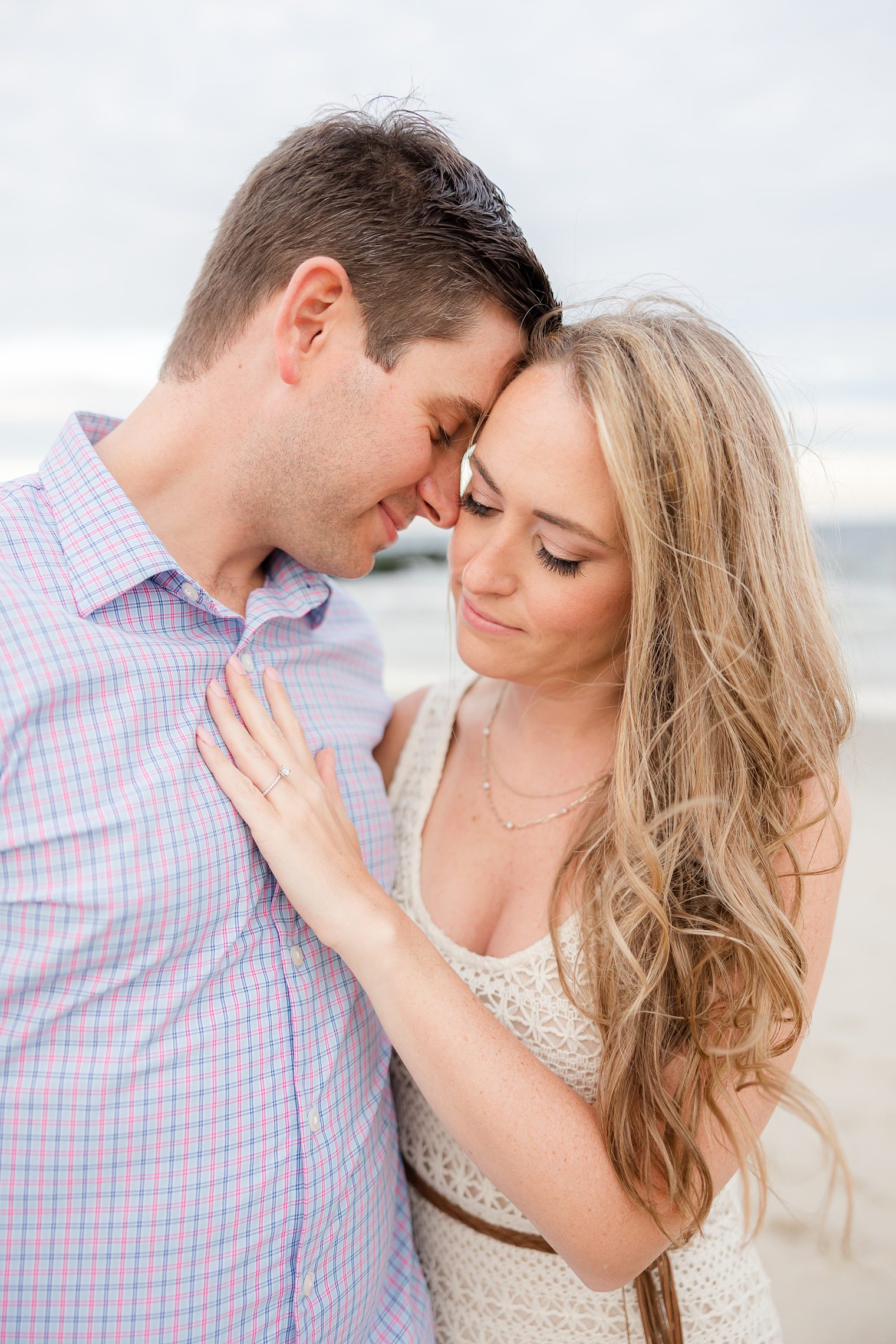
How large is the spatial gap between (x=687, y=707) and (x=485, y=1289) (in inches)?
49.8

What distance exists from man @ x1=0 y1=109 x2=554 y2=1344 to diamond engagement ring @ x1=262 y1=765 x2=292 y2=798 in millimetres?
70

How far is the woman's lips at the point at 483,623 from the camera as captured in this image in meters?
1.74

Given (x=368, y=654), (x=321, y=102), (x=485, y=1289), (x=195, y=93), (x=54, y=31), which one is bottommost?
(x=485, y=1289)

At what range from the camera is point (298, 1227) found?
140cm

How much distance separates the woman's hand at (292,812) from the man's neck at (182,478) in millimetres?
288

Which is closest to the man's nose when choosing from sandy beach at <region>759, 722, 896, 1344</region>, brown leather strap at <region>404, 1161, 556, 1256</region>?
sandy beach at <region>759, 722, 896, 1344</region>

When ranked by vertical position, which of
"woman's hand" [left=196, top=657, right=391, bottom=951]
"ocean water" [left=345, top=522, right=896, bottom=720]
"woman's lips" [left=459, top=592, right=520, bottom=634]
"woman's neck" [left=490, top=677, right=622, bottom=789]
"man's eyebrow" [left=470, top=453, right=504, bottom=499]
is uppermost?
"man's eyebrow" [left=470, top=453, right=504, bottom=499]

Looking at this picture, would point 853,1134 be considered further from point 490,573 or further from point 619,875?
point 490,573

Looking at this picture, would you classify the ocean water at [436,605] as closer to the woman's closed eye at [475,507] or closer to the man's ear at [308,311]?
the woman's closed eye at [475,507]

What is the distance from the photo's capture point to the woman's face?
1.60 meters

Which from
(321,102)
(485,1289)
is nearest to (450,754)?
(485,1289)

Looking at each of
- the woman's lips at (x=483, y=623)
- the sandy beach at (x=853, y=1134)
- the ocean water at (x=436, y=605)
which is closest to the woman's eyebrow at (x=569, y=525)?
the woman's lips at (x=483, y=623)

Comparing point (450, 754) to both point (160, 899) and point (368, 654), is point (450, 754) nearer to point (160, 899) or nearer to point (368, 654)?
point (368, 654)

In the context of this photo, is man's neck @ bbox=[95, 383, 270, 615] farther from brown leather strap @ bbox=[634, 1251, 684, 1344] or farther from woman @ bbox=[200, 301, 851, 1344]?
brown leather strap @ bbox=[634, 1251, 684, 1344]
